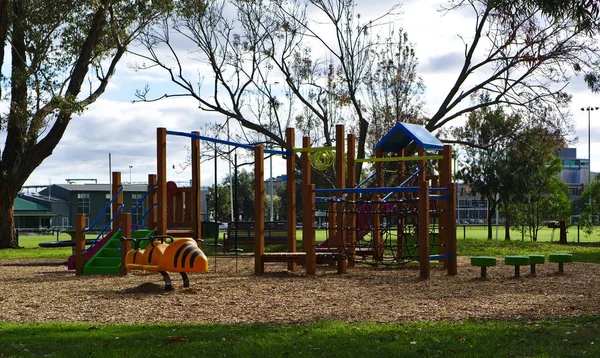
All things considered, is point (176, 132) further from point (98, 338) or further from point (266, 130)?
point (266, 130)

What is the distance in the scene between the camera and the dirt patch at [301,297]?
944 centimetres

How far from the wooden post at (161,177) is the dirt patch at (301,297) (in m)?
1.08

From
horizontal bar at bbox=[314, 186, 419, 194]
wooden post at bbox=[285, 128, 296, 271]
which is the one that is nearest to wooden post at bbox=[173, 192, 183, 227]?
wooden post at bbox=[285, 128, 296, 271]

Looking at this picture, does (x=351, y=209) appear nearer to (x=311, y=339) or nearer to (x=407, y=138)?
(x=407, y=138)

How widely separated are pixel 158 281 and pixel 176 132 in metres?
3.37

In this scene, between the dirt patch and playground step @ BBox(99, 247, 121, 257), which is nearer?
the dirt patch

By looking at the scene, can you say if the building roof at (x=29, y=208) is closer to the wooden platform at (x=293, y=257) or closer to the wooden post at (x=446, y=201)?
the wooden platform at (x=293, y=257)

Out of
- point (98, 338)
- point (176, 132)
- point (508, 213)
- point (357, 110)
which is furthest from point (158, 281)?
point (508, 213)

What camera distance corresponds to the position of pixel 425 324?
8375 millimetres

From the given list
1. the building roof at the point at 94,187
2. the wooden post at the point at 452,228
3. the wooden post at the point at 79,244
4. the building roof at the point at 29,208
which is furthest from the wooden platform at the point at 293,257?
the building roof at the point at 94,187

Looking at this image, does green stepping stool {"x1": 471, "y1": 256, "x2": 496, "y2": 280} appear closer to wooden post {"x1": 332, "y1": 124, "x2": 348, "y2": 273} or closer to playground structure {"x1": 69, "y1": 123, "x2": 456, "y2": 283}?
playground structure {"x1": 69, "y1": 123, "x2": 456, "y2": 283}

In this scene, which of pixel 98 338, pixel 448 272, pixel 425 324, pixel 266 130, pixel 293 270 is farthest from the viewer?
pixel 266 130

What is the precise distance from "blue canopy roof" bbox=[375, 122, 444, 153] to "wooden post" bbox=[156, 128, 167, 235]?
4.99 m

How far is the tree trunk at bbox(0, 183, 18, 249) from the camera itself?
3178 cm
